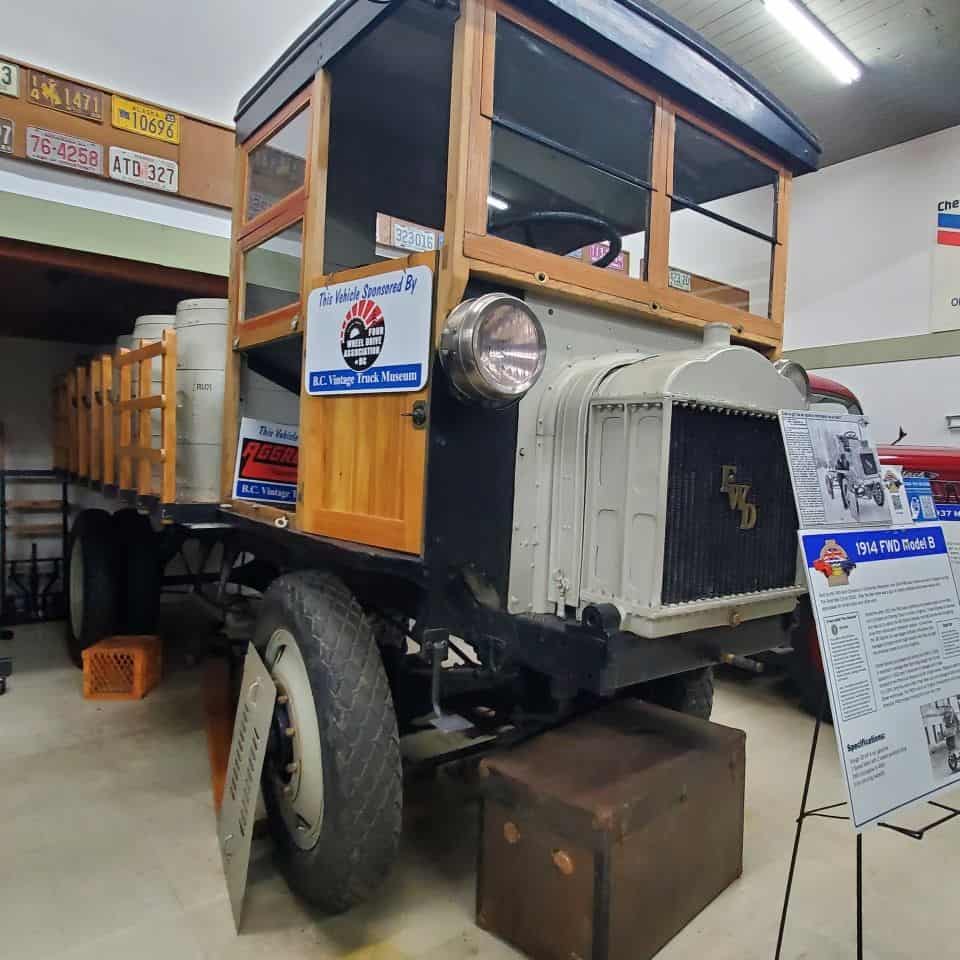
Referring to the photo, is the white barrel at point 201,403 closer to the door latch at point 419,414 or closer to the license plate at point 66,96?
the door latch at point 419,414

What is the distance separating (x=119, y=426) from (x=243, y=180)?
4.92ft

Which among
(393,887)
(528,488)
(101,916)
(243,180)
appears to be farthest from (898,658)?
(243,180)

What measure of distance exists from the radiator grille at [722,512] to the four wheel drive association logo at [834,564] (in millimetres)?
310

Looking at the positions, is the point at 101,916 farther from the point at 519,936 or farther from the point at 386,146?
the point at 386,146

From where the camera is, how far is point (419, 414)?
1839 mm

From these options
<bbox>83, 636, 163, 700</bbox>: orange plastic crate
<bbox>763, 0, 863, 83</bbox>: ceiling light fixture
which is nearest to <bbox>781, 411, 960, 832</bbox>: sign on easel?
<bbox>83, 636, 163, 700</bbox>: orange plastic crate

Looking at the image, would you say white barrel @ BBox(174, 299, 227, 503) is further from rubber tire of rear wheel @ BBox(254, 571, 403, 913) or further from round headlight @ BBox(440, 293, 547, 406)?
round headlight @ BBox(440, 293, 547, 406)

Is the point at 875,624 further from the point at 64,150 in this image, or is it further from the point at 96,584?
the point at 64,150

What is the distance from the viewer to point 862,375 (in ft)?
22.5

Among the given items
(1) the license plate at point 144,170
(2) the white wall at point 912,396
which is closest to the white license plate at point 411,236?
(1) the license plate at point 144,170

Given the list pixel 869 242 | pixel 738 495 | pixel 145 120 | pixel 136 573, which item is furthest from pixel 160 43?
pixel 869 242

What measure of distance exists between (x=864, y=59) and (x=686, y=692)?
5.95m

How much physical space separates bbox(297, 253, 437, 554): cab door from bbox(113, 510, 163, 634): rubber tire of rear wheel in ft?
8.82

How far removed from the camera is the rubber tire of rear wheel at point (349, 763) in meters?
1.83
